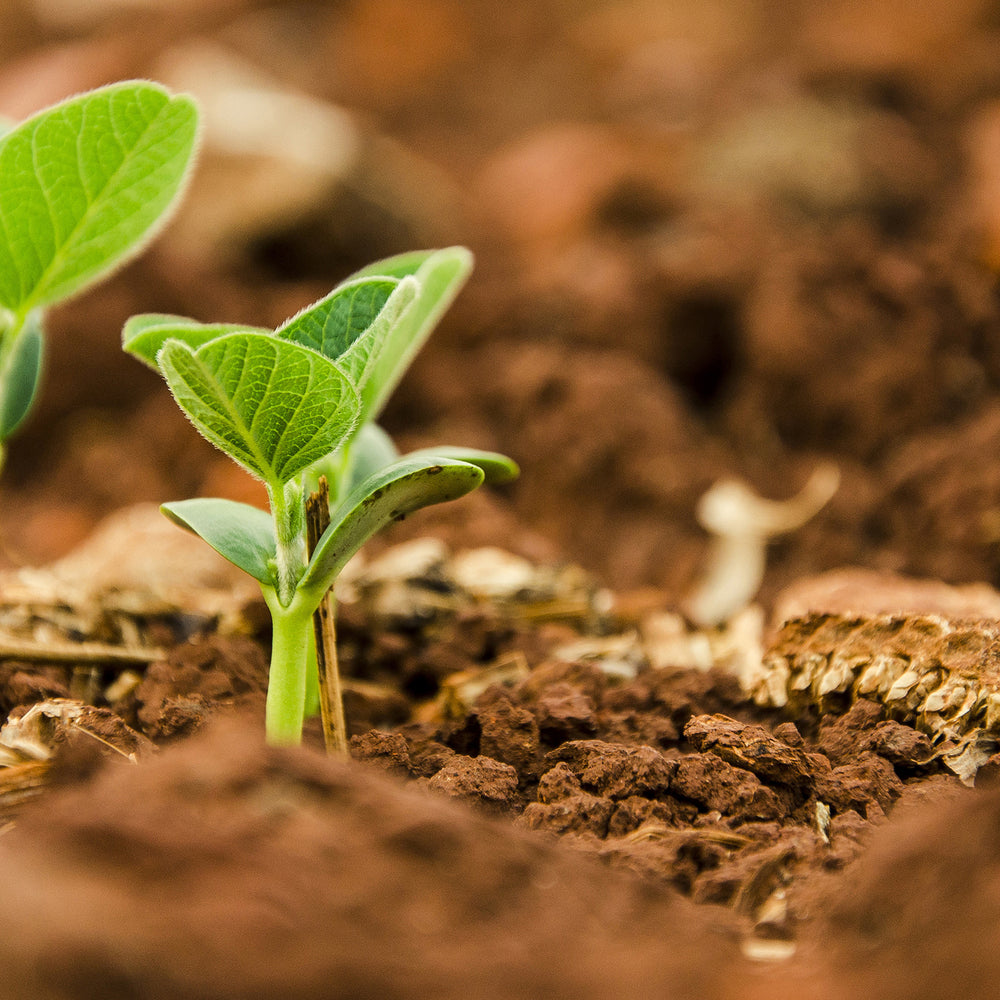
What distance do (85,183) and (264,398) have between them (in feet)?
1.35

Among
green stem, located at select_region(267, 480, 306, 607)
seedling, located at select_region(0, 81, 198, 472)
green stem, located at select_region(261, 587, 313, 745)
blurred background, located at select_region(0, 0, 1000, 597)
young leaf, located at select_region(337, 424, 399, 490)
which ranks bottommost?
green stem, located at select_region(261, 587, 313, 745)

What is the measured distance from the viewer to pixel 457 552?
1539mm

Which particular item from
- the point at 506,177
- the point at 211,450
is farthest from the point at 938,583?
the point at 506,177

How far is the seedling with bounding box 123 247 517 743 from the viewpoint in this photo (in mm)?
706

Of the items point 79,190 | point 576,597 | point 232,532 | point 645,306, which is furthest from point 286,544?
point 645,306

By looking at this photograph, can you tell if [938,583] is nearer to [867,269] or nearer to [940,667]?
[940,667]

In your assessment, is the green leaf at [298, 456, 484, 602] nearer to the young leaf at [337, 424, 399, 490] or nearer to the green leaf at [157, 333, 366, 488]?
the green leaf at [157, 333, 366, 488]

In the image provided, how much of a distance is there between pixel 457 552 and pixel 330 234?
122 centimetres

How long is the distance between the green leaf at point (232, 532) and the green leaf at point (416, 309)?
0.15 m

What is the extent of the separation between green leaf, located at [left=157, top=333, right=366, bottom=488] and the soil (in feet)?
0.86

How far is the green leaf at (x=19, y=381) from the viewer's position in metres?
1.06

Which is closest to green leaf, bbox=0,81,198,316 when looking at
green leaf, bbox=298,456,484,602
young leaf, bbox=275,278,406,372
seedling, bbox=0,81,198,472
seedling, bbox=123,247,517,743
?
seedling, bbox=0,81,198,472

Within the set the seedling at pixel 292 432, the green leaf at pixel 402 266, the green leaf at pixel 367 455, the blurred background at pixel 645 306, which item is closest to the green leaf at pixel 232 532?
the seedling at pixel 292 432

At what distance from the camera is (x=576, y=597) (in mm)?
1350
